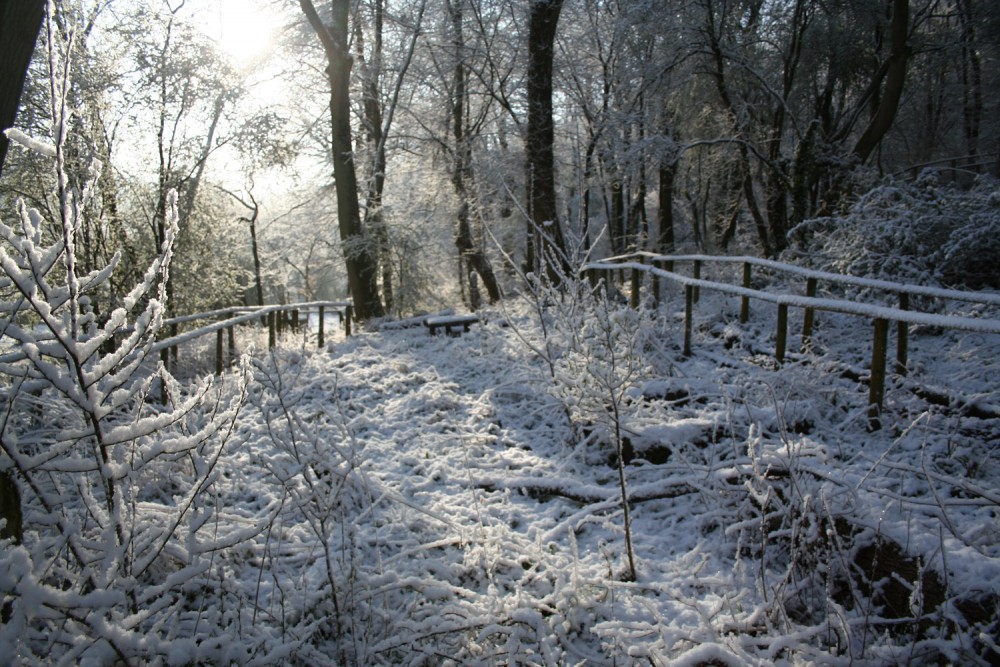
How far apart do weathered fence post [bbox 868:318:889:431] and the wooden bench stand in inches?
264

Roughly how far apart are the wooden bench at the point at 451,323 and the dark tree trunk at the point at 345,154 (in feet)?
11.6

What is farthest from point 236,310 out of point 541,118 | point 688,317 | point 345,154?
point 541,118

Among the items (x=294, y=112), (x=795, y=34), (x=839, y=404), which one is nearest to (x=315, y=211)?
(x=294, y=112)

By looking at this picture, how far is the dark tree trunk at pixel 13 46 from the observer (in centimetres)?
214

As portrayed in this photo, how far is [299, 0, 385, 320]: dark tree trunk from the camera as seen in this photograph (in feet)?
40.3

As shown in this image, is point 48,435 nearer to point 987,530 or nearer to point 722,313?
point 987,530

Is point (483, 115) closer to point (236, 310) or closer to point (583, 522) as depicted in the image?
point (236, 310)

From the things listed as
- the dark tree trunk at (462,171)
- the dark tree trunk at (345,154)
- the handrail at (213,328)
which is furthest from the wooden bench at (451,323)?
the dark tree trunk at (462,171)

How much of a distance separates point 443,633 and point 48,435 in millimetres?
3229

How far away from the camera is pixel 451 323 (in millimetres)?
9945

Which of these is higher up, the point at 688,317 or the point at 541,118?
the point at 541,118

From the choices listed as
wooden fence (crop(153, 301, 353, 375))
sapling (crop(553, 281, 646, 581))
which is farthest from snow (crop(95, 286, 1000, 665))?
wooden fence (crop(153, 301, 353, 375))

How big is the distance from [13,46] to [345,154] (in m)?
11.0

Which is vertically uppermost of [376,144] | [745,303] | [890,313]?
[376,144]
